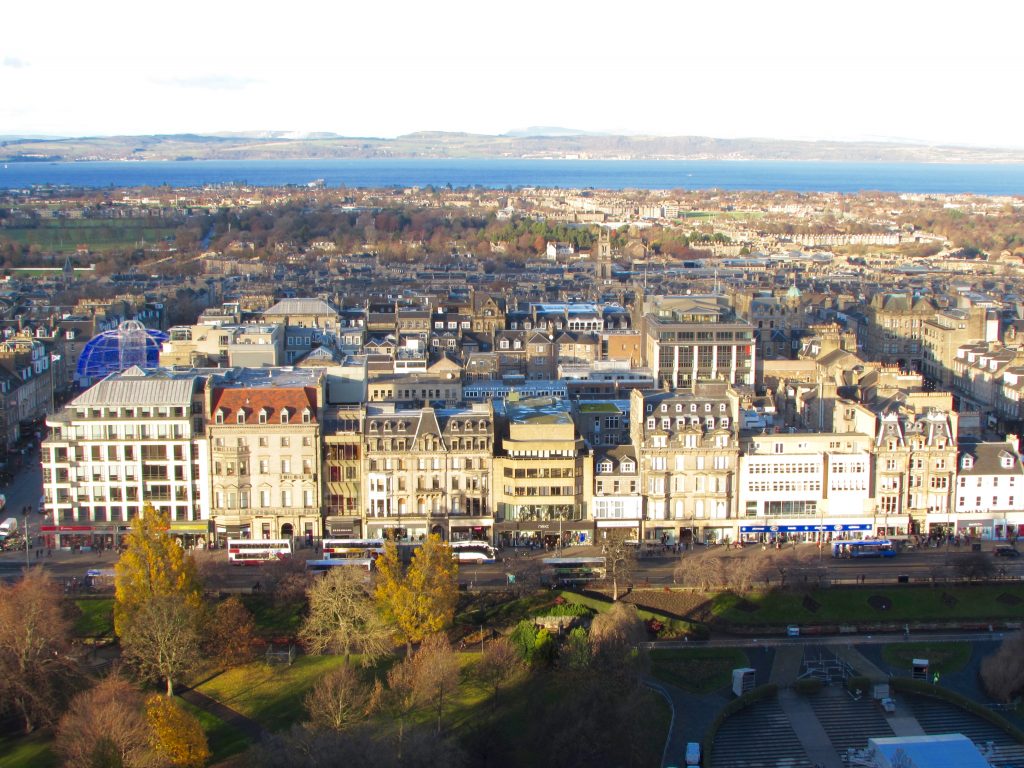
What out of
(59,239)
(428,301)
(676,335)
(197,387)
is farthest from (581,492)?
(59,239)

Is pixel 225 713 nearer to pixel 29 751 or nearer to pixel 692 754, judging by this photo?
pixel 29 751

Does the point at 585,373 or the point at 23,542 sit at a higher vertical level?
the point at 585,373

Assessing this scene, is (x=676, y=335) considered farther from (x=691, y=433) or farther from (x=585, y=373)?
(x=691, y=433)

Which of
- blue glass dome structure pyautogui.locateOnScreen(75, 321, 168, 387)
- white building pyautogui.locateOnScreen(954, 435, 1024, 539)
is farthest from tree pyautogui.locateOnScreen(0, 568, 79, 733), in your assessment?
blue glass dome structure pyautogui.locateOnScreen(75, 321, 168, 387)

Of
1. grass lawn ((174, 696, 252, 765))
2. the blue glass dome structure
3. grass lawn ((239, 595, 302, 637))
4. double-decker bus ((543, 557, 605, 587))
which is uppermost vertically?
the blue glass dome structure

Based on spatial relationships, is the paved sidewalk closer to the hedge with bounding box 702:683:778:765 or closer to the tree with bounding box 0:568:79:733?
the hedge with bounding box 702:683:778:765

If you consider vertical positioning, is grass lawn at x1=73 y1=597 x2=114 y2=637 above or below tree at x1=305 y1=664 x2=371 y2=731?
below

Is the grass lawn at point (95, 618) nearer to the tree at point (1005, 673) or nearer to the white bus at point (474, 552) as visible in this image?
the white bus at point (474, 552)
